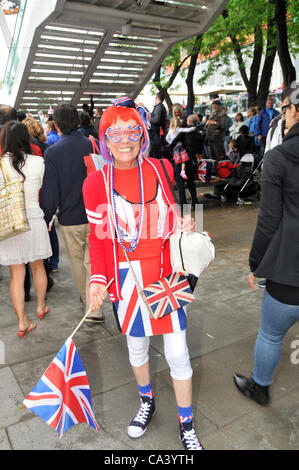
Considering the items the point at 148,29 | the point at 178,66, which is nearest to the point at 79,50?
the point at 148,29

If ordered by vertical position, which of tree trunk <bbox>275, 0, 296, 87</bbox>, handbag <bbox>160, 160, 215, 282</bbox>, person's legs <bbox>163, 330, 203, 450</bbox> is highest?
tree trunk <bbox>275, 0, 296, 87</bbox>

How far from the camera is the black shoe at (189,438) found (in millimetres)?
2387

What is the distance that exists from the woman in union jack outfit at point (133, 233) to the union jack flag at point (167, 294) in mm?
70

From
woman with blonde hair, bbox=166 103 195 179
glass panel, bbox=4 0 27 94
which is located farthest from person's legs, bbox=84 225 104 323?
glass panel, bbox=4 0 27 94

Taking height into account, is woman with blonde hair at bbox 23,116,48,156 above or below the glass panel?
below

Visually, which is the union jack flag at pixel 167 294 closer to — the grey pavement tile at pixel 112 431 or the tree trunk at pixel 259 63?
the grey pavement tile at pixel 112 431

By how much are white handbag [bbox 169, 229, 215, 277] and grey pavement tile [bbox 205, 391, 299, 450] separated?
1113mm

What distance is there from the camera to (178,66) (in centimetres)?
2036

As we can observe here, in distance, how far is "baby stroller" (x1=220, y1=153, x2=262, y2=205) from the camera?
9.41 meters

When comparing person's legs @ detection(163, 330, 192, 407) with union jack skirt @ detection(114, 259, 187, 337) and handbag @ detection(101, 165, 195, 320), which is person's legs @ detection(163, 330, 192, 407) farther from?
handbag @ detection(101, 165, 195, 320)

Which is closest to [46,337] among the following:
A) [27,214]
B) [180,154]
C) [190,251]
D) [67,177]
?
[27,214]

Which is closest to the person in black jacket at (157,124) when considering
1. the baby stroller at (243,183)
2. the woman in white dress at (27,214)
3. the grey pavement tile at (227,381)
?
the baby stroller at (243,183)
